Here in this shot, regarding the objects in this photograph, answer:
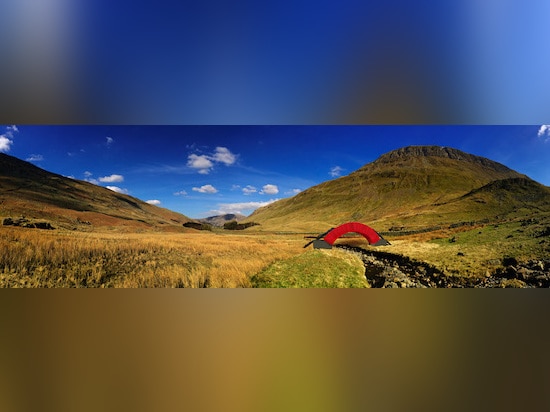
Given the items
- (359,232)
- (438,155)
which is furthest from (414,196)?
(359,232)

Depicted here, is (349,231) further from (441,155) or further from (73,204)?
(73,204)

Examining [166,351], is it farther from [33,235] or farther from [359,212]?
[359,212]

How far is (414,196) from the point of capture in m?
2.85

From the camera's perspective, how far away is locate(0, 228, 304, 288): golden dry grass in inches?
95.9

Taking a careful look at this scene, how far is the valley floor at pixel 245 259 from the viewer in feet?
7.92

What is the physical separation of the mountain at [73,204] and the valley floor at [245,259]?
0.13 meters

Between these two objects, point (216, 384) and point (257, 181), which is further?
point (257, 181)

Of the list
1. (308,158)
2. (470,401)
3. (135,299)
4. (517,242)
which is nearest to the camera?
(470,401)

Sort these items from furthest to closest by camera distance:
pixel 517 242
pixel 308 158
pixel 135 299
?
pixel 308 158 < pixel 517 242 < pixel 135 299

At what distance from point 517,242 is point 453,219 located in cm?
53

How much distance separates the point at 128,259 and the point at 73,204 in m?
0.84

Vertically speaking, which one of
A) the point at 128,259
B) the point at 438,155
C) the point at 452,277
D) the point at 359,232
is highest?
the point at 438,155

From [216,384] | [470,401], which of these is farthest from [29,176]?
[470,401]

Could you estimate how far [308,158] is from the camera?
2684 mm
